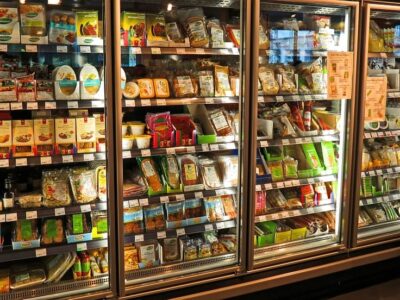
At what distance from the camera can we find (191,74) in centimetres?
297

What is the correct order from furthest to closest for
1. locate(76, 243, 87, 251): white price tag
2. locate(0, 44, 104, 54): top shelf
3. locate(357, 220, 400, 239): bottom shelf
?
locate(357, 220, 400, 239): bottom shelf, locate(76, 243, 87, 251): white price tag, locate(0, 44, 104, 54): top shelf

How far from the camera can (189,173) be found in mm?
2945

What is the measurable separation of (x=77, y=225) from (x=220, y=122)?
1144 millimetres

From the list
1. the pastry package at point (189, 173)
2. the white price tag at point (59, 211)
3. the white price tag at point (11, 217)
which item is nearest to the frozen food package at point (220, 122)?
the pastry package at point (189, 173)

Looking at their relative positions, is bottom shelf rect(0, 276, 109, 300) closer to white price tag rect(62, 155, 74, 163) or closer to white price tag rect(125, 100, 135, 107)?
white price tag rect(62, 155, 74, 163)

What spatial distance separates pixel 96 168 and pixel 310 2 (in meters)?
1.74

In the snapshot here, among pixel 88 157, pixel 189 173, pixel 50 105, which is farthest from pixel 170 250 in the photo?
pixel 50 105

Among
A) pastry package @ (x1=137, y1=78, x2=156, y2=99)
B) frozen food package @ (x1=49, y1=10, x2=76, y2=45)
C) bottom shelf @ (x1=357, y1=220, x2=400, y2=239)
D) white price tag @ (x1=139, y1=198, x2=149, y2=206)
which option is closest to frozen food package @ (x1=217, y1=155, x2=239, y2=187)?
white price tag @ (x1=139, y1=198, x2=149, y2=206)

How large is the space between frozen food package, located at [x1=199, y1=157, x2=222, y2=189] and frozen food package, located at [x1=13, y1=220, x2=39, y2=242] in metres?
1.10

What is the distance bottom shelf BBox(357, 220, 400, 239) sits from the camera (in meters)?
3.49

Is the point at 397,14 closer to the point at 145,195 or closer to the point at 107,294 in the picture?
the point at 145,195

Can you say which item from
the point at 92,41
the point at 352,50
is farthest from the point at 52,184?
the point at 352,50

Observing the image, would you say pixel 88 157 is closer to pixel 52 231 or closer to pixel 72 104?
pixel 72 104

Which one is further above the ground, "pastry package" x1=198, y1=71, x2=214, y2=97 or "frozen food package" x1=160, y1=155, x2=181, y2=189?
"pastry package" x1=198, y1=71, x2=214, y2=97
